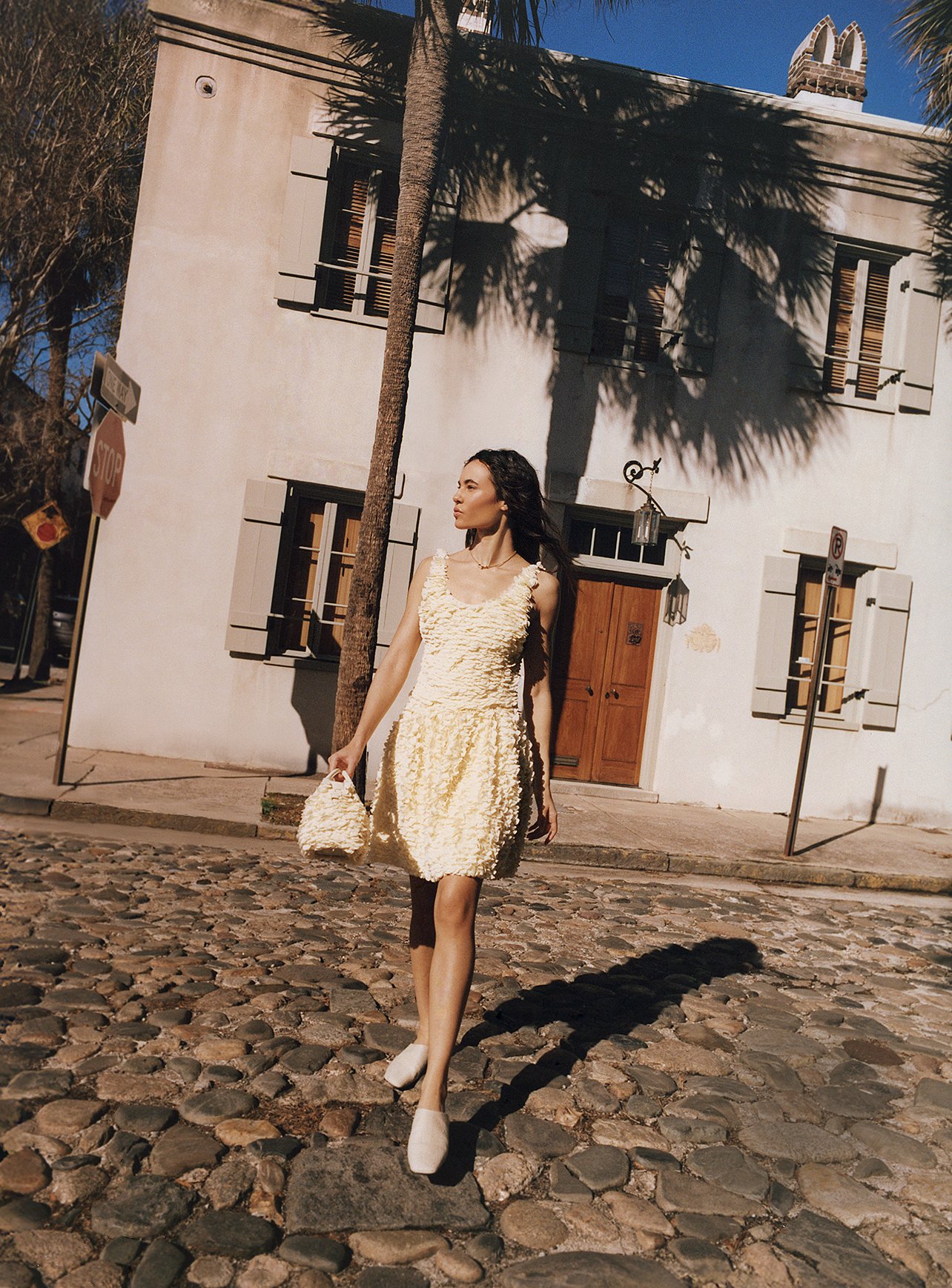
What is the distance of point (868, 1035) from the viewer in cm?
440

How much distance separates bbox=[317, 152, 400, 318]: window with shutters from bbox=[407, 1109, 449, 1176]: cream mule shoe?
9.21 meters

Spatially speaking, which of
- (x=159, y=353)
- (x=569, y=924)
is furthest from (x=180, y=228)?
(x=569, y=924)

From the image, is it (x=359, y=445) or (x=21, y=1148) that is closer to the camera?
(x=21, y=1148)

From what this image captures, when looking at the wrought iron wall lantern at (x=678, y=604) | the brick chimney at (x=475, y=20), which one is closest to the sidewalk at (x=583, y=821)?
the wrought iron wall lantern at (x=678, y=604)

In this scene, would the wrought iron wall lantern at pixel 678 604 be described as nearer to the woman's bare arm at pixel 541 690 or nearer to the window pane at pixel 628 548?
the window pane at pixel 628 548

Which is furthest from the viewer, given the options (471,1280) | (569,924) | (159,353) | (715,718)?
(715,718)

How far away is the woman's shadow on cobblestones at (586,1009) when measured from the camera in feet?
10.5

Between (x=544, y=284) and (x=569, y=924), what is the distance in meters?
7.28

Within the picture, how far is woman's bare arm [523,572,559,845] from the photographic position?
3.27m

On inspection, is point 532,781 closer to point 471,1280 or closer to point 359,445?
point 471,1280

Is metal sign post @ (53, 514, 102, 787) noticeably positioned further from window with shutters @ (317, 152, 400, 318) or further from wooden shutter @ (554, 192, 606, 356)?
wooden shutter @ (554, 192, 606, 356)

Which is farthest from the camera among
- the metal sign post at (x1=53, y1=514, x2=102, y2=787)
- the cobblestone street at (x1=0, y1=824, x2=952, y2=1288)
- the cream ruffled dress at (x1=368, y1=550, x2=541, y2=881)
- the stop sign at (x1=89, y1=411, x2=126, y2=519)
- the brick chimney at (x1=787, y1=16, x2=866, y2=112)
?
the brick chimney at (x1=787, y1=16, x2=866, y2=112)

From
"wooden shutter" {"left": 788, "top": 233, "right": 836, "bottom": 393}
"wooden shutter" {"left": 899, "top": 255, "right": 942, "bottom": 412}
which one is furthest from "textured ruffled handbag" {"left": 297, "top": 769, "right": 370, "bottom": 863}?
"wooden shutter" {"left": 899, "top": 255, "right": 942, "bottom": 412}

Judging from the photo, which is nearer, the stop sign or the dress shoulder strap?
the dress shoulder strap
